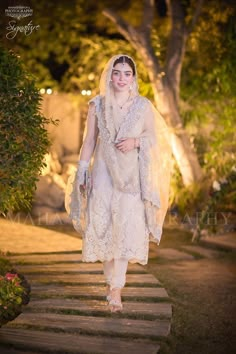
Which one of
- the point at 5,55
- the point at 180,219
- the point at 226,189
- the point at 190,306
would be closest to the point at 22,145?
the point at 5,55

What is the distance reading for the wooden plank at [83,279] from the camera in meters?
5.73

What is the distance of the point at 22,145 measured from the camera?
205 inches

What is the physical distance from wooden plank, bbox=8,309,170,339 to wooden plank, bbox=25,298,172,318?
13cm

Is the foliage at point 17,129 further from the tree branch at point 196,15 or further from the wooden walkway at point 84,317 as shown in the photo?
the tree branch at point 196,15

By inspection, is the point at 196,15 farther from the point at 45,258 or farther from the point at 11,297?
the point at 11,297

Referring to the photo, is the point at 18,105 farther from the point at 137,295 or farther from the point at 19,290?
the point at 137,295

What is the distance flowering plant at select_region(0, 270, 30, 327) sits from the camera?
15.8 ft

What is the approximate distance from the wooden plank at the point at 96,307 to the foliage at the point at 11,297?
0.30 feet

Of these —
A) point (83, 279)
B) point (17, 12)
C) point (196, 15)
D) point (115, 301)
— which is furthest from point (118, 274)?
point (196, 15)

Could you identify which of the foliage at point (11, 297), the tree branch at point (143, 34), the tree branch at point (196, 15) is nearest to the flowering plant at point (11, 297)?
the foliage at point (11, 297)

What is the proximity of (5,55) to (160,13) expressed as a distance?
25.1 ft

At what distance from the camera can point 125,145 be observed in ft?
16.1

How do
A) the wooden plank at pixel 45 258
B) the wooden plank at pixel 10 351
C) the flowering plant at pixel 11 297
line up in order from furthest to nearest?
the wooden plank at pixel 45 258
the flowering plant at pixel 11 297
the wooden plank at pixel 10 351

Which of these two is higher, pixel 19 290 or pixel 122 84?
pixel 122 84
